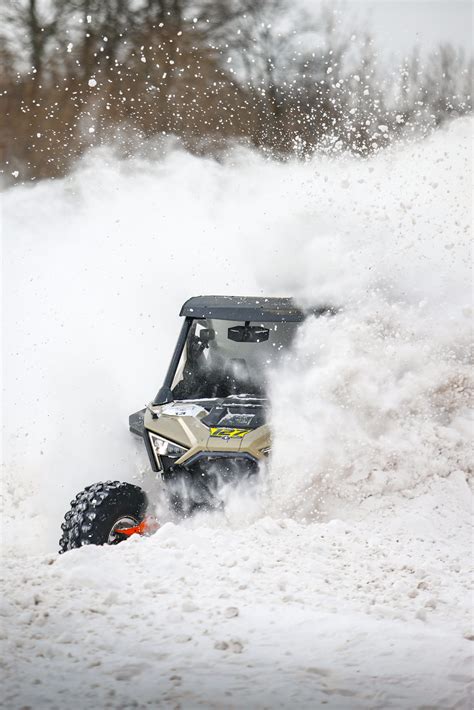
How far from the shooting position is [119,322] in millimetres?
11133

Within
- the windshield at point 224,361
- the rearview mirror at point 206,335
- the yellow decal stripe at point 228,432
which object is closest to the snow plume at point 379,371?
the windshield at point 224,361

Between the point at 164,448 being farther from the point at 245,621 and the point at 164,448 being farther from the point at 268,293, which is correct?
the point at 268,293

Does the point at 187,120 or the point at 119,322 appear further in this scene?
the point at 187,120

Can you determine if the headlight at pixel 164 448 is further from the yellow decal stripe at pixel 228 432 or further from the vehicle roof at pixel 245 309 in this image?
the vehicle roof at pixel 245 309

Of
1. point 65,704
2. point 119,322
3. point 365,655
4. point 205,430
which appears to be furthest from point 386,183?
point 65,704

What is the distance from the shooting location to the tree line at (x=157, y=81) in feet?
49.5

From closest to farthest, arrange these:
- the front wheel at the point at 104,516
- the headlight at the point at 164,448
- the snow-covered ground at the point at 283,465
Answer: the snow-covered ground at the point at 283,465 → the front wheel at the point at 104,516 → the headlight at the point at 164,448

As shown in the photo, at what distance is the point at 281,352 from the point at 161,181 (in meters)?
8.88

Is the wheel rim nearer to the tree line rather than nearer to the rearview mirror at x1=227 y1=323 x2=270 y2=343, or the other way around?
the rearview mirror at x1=227 y1=323 x2=270 y2=343

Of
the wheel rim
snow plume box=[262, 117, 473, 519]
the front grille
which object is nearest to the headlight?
the front grille

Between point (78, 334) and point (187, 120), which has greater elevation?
point (187, 120)

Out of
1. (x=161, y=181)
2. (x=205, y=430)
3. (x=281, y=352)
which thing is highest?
(x=161, y=181)

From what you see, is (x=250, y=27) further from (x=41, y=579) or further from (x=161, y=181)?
(x=41, y=579)

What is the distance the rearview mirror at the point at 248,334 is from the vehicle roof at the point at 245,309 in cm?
7
